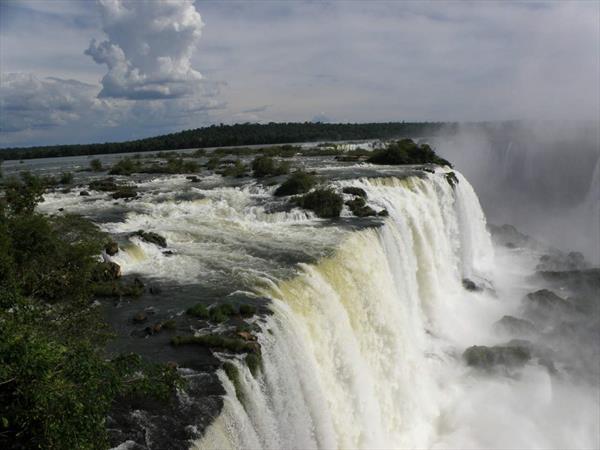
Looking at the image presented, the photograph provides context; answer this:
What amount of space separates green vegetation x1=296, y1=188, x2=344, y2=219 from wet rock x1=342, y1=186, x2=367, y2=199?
71.1 inches

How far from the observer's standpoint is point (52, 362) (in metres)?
5.61

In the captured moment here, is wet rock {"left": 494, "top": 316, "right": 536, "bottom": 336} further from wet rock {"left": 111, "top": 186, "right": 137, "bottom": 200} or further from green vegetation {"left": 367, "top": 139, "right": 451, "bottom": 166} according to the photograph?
wet rock {"left": 111, "top": 186, "right": 137, "bottom": 200}

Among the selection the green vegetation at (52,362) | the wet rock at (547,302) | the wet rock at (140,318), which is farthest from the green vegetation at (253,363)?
the wet rock at (547,302)

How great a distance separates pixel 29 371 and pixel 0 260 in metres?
4.71

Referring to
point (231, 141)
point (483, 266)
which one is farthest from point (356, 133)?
point (483, 266)

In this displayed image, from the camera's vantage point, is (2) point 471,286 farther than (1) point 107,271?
Yes

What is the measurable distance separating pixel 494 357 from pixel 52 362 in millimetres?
15077

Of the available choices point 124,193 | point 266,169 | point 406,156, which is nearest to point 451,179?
point 406,156

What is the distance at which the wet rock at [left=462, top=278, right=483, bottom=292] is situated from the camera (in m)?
24.3

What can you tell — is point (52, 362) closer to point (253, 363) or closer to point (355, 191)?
point (253, 363)

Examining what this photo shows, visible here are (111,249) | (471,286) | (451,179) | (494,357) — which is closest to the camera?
(111,249)

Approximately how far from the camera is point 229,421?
729 cm

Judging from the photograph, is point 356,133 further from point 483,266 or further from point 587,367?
point 587,367

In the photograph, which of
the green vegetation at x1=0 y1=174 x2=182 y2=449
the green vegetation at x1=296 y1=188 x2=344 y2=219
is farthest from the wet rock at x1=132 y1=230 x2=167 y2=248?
the green vegetation at x1=296 y1=188 x2=344 y2=219
